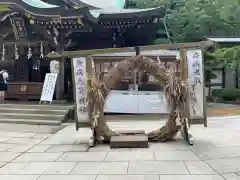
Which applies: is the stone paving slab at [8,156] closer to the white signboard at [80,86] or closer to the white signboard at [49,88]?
the white signboard at [80,86]

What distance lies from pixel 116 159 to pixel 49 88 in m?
8.49

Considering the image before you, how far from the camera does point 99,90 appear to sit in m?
9.15

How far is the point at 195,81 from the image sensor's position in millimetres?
9375

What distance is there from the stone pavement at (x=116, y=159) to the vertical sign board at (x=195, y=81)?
32.9 inches

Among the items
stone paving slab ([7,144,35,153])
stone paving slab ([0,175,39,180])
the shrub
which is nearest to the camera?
stone paving slab ([0,175,39,180])

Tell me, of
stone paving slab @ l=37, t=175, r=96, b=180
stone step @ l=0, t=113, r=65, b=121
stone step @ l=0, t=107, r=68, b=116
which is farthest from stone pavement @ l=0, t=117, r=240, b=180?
stone step @ l=0, t=107, r=68, b=116

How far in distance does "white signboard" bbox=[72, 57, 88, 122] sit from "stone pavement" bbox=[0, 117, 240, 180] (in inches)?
28.4

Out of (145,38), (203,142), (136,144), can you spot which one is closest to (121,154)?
(136,144)

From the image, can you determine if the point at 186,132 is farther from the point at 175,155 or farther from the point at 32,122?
the point at 32,122

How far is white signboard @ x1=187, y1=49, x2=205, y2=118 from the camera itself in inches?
368

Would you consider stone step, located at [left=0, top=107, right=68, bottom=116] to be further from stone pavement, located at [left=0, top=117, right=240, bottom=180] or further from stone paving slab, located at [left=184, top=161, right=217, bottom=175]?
stone paving slab, located at [left=184, top=161, right=217, bottom=175]

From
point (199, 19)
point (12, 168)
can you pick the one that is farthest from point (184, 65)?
point (199, 19)

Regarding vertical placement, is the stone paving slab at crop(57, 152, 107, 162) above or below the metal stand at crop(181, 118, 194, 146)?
below

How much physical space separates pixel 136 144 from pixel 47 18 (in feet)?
24.9
